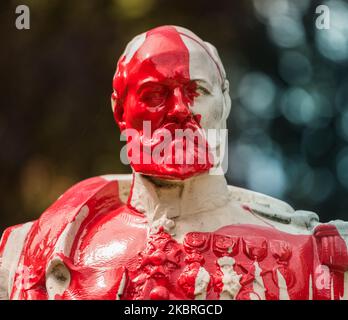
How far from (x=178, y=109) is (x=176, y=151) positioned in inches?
2.8

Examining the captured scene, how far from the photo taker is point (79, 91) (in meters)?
3.10

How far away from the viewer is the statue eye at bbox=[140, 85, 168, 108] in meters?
1.93

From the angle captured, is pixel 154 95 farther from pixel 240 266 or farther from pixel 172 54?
pixel 240 266

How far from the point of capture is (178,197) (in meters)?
1.97

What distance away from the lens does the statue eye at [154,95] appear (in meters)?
1.93

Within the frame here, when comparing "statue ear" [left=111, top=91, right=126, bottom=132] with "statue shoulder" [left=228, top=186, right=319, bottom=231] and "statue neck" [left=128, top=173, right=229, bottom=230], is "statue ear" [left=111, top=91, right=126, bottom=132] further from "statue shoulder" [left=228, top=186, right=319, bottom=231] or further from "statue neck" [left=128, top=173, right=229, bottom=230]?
"statue shoulder" [left=228, top=186, right=319, bottom=231]

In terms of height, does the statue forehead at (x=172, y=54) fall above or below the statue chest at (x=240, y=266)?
Answer: above

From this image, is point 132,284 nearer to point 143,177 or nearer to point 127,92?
point 143,177

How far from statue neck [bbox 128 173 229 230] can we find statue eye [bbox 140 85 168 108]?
0.13 meters

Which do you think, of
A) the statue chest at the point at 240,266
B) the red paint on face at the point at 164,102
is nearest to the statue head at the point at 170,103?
the red paint on face at the point at 164,102

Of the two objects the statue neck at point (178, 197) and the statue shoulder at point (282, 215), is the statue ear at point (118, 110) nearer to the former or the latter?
the statue neck at point (178, 197)

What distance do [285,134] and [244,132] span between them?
12 cm

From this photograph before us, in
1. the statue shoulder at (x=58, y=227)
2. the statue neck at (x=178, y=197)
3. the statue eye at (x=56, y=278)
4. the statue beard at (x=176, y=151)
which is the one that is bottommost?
the statue eye at (x=56, y=278)

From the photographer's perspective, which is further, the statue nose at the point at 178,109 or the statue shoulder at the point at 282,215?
the statue shoulder at the point at 282,215
